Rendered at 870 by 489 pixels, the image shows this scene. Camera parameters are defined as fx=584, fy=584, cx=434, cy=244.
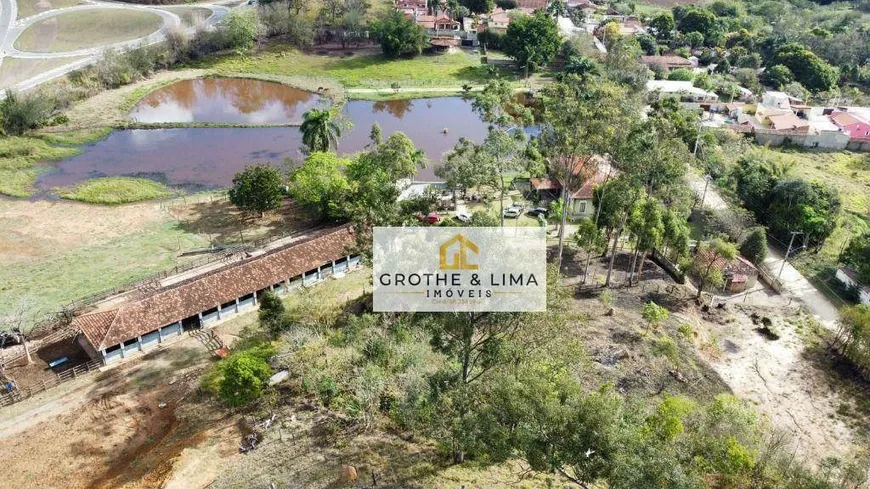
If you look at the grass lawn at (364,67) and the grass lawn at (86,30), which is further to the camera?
the grass lawn at (86,30)

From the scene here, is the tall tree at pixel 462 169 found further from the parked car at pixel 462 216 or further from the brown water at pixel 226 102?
the brown water at pixel 226 102

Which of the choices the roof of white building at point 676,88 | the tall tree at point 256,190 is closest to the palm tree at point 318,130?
the tall tree at point 256,190

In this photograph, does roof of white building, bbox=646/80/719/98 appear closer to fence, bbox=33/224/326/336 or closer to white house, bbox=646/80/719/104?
white house, bbox=646/80/719/104

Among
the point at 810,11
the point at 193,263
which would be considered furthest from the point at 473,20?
the point at 193,263

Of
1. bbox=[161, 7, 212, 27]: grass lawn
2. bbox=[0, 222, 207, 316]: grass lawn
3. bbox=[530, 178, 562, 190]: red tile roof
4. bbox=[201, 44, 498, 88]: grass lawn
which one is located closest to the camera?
bbox=[0, 222, 207, 316]: grass lawn

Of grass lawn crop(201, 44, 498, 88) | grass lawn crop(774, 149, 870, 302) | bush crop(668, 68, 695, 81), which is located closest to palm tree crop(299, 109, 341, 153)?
grass lawn crop(201, 44, 498, 88)

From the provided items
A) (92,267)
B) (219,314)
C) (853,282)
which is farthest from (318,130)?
(853,282)

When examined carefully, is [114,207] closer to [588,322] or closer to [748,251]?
[588,322]
